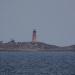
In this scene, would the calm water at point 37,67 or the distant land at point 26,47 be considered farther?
the distant land at point 26,47

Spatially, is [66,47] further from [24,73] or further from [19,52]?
[24,73]

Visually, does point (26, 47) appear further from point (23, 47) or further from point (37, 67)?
point (37, 67)

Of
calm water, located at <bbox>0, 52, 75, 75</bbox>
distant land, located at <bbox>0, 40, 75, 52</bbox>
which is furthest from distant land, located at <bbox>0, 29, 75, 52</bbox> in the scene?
calm water, located at <bbox>0, 52, 75, 75</bbox>

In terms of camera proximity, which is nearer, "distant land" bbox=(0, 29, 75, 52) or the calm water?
the calm water

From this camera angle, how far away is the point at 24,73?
154 feet

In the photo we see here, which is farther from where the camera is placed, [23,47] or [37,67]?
[23,47]

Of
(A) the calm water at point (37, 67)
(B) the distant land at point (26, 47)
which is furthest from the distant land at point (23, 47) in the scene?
(A) the calm water at point (37, 67)

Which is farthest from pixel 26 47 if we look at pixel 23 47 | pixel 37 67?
pixel 37 67

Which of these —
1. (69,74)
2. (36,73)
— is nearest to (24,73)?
(36,73)

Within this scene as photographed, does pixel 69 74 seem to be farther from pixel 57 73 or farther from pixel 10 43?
pixel 10 43

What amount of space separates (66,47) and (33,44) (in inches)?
485

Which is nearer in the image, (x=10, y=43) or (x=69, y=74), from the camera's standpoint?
(x=69, y=74)

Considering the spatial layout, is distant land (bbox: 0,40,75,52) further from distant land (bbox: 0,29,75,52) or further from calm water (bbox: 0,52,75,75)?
calm water (bbox: 0,52,75,75)

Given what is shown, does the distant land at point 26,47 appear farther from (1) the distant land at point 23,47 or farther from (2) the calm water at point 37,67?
(2) the calm water at point 37,67
